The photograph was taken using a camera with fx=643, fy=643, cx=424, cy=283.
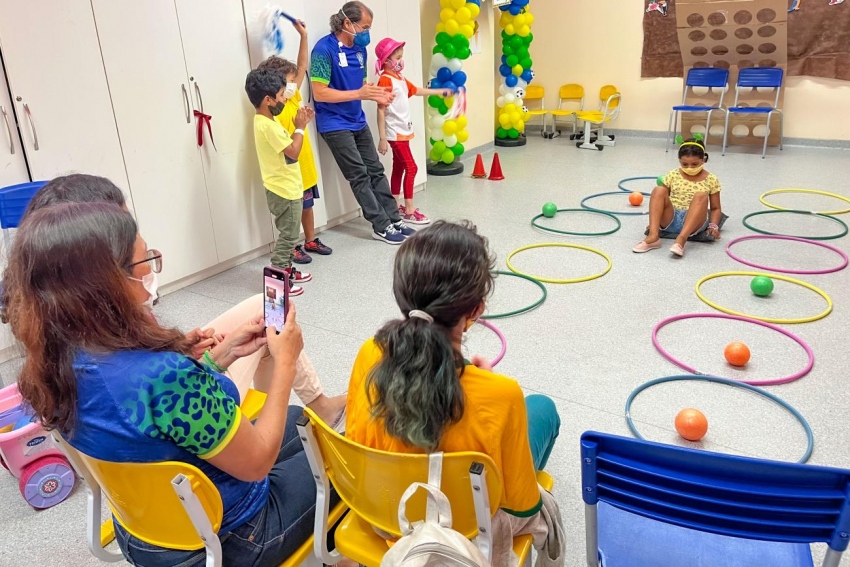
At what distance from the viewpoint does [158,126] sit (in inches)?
153

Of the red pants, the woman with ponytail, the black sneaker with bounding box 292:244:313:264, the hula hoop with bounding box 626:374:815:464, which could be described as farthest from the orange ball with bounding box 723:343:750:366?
the red pants

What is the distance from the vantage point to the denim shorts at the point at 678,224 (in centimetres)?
451

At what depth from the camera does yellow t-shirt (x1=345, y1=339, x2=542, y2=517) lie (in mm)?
1341

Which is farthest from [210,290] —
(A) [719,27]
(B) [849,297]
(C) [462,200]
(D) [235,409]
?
(A) [719,27]

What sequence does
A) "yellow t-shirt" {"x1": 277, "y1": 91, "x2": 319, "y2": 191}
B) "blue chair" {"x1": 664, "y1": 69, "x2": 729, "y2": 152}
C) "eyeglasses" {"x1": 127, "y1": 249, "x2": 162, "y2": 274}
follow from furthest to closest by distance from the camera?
"blue chair" {"x1": 664, "y1": 69, "x2": 729, "y2": 152}
"yellow t-shirt" {"x1": 277, "y1": 91, "x2": 319, "y2": 191}
"eyeglasses" {"x1": 127, "y1": 249, "x2": 162, "y2": 274}

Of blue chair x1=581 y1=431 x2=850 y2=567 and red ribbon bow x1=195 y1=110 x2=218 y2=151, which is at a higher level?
red ribbon bow x1=195 y1=110 x2=218 y2=151

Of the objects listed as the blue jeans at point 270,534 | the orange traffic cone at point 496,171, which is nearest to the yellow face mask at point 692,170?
the orange traffic cone at point 496,171

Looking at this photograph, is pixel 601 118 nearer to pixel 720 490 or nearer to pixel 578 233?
pixel 578 233

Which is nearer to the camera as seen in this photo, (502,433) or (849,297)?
(502,433)

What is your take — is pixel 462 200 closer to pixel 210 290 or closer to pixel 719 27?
pixel 210 290

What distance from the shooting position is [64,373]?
1203 millimetres

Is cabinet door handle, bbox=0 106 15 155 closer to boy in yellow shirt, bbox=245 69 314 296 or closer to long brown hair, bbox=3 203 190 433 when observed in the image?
boy in yellow shirt, bbox=245 69 314 296

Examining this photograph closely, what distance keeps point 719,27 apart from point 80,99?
6486 mm

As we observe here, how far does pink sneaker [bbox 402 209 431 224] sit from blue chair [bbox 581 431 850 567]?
4.14 meters
